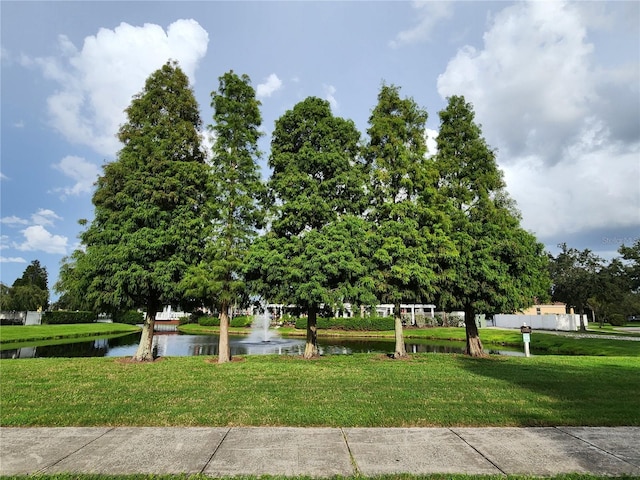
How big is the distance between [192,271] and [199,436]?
9.24 meters

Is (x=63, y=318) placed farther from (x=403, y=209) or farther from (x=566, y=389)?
(x=566, y=389)

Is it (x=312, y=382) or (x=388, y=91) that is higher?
(x=388, y=91)

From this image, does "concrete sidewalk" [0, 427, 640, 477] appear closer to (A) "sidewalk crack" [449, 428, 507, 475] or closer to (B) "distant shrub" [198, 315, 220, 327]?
(A) "sidewalk crack" [449, 428, 507, 475]

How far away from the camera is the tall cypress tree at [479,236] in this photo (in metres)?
15.3

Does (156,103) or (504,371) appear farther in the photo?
(156,103)

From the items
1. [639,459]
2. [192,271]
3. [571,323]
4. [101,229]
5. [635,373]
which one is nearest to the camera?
[639,459]

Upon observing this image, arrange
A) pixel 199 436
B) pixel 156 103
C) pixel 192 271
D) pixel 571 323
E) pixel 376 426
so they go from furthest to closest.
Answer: pixel 571 323 < pixel 156 103 < pixel 192 271 < pixel 376 426 < pixel 199 436

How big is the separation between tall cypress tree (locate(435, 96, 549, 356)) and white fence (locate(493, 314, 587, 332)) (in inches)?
1359

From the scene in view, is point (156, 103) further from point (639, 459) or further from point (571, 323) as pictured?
point (571, 323)

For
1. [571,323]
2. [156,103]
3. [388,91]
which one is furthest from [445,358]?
[571,323]

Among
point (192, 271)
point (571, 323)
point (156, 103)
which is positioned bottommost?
point (571, 323)

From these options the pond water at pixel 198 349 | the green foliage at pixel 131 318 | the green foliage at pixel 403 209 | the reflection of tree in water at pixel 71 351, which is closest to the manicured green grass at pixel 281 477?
the green foliage at pixel 403 209

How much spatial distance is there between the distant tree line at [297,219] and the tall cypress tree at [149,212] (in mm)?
54

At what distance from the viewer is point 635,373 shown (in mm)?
12141
